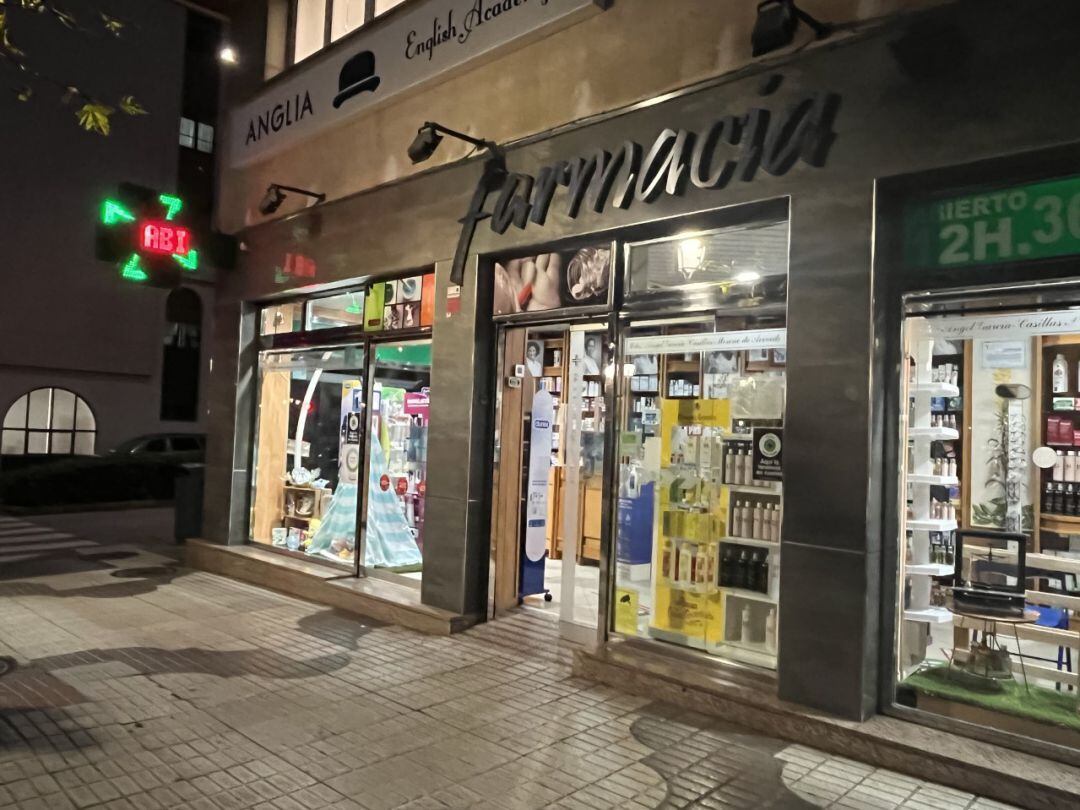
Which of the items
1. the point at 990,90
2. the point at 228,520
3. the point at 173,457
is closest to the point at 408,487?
the point at 228,520

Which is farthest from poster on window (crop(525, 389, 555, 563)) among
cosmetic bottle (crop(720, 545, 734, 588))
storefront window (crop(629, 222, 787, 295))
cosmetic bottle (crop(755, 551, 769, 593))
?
cosmetic bottle (crop(755, 551, 769, 593))

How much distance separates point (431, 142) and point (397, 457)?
10.6ft

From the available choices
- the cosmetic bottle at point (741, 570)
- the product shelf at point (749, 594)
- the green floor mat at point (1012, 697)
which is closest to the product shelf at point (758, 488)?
the cosmetic bottle at point (741, 570)

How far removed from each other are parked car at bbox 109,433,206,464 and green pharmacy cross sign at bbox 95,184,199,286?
1111 cm

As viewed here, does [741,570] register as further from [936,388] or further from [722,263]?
[722,263]

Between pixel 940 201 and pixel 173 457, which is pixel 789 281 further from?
pixel 173 457

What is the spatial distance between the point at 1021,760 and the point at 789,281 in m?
2.87

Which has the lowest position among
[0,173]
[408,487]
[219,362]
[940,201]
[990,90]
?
[408,487]

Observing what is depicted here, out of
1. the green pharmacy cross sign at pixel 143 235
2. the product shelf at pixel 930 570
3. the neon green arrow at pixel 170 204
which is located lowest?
the product shelf at pixel 930 570

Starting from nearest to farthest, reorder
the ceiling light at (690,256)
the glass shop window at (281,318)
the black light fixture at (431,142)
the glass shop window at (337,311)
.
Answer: the ceiling light at (690,256)
the black light fixture at (431,142)
the glass shop window at (337,311)
the glass shop window at (281,318)

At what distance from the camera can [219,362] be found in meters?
10.1

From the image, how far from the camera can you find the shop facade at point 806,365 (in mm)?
4363

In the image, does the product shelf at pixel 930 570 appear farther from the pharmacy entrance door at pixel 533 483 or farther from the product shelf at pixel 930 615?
the pharmacy entrance door at pixel 533 483

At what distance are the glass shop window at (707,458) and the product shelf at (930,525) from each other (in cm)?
83
